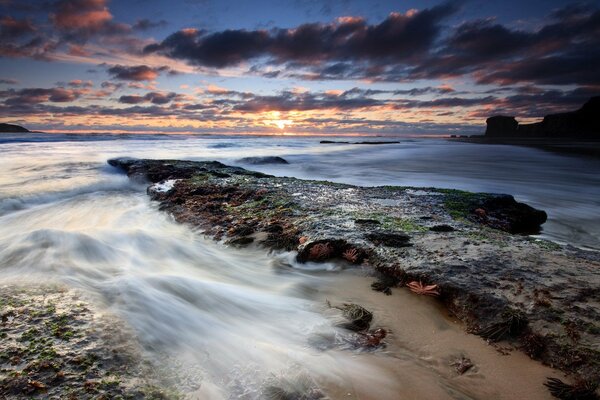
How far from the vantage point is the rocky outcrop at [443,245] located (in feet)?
9.16

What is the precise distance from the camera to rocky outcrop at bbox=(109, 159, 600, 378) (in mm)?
2791

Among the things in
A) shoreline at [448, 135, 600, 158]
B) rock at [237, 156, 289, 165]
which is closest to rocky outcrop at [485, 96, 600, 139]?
shoreline at [448, 135, 600, 158]

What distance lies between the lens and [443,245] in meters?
4.31

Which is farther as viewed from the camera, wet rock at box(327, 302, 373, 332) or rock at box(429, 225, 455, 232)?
rock at box(429, 225, 455, 232)

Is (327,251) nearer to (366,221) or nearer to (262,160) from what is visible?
(366,221)

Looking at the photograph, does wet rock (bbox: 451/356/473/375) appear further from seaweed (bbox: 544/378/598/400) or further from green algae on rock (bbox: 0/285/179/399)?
green algae on rock (bbox: 0/285/179/399)

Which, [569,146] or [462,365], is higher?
[569,146]

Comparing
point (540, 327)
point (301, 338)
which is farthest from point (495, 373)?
point (301, 338)

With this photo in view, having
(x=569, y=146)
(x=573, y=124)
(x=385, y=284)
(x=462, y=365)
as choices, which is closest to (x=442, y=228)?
(x=385, y=284)

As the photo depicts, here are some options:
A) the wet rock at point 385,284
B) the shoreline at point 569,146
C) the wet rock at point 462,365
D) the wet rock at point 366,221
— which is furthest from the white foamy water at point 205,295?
the shoreline at point 569,146

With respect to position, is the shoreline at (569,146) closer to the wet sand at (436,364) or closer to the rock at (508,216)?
the rock at (508,216)

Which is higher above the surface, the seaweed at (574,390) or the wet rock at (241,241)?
the seaweed at (574,390)

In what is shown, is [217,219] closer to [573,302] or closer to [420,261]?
[420,261]

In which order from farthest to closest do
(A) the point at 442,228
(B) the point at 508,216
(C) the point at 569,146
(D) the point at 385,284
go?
(C) the point at 569,146 < (B) the point at 508,216 < (A) the point at 442,228 < (D) the point at 385,284
